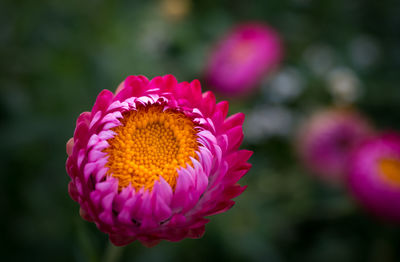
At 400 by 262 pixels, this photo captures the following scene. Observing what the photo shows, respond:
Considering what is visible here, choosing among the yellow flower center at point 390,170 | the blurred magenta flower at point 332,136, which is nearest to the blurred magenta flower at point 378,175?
the yellow flower center at point 390,170

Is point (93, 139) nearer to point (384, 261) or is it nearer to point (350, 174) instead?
point (350, 174)

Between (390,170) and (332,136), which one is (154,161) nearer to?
(390,170)

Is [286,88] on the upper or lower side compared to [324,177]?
upper

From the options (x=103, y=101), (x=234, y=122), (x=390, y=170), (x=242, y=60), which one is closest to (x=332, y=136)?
(x=390, y=170)

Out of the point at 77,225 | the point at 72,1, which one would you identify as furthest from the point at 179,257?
the point at 72,1

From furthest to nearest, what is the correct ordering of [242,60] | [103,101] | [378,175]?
[242,60], [378,175], [103,101]

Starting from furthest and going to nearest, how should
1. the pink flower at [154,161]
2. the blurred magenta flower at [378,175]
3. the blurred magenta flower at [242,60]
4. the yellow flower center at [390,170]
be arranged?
the blurred magenta flower at [242,60] < the yellow flower center at [390,170] < the blurred magenta flower at [378,175] < the pink flower at [154,161]

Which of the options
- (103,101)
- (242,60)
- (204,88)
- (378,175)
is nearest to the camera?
(103,101)

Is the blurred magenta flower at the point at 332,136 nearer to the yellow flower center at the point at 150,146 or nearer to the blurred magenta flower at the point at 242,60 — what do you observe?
the blurred magenta flower at the point at 242,60
